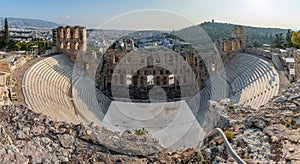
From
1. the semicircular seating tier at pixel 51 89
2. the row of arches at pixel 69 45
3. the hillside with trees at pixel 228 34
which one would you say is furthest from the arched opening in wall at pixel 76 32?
the hillside with trees at pixel 228 34

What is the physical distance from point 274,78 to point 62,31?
70.0 ft

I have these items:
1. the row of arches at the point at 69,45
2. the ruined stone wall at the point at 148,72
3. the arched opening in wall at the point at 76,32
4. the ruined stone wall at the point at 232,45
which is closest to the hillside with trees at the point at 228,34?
the ruined stone wall at the point at 232,45

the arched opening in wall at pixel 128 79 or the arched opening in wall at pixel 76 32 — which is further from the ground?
the arched opening in wall at pixel 76 32

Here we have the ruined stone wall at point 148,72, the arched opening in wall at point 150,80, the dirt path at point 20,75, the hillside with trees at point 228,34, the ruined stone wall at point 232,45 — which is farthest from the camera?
the hillside with trees at point 228,34

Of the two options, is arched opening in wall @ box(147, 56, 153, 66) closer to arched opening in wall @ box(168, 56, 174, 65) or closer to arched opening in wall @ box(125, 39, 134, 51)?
arched opening in wall @ box(168, 56, 174, 65)

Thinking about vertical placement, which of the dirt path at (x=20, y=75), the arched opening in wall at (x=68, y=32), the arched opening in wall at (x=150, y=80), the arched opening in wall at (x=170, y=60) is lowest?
the arched opening in wall at (x=150, y=80)

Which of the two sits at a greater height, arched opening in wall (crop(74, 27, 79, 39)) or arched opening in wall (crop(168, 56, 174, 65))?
arched opening in wall (crop(74, 27, 79, 39))

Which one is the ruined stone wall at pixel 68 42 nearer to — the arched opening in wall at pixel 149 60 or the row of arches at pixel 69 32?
the row of arches at pixel 69 32

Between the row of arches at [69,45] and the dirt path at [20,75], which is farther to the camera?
the row of arches at [69,45]

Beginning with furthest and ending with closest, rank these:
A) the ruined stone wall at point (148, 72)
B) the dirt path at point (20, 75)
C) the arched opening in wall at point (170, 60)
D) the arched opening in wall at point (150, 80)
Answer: the arched opening in wall at point (170, 60), the arched opening in wall at point (150, 80), the ruined stone wall at point (148, 72), the dirt path at point (20, 75)

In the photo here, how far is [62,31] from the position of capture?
31500 mm

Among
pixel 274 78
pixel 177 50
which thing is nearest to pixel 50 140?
pixel 274 78

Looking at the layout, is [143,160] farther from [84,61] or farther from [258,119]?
[84,61]

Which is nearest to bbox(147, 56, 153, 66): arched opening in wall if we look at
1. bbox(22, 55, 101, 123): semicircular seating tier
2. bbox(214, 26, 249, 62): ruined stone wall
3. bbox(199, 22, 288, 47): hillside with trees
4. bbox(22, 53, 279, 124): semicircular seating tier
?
bbox(22, 53, 279, 124): semicircular seating tier
